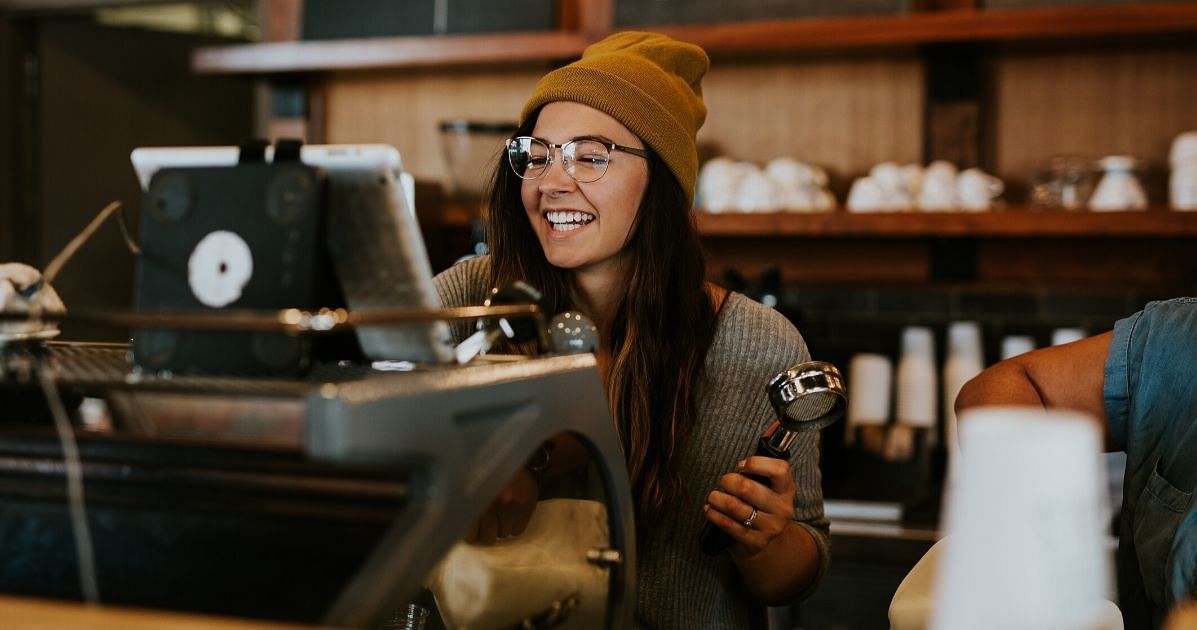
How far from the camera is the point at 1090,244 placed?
302cm

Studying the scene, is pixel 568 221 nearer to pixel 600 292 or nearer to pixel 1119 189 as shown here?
pixel 600 292

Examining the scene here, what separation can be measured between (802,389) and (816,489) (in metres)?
0.51

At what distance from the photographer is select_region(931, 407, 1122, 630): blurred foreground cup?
1.99 ft

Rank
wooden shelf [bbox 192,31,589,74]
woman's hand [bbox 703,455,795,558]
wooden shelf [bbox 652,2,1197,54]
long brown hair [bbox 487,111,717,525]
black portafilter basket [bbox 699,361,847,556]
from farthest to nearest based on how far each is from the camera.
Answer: wooden shelf [bbox 192,31,589,74] → wooden shelf [bbox 652,2,1197,54] → long brown hair [bbox 487,111,717,525] → woman's hand [bbox 703,455,795,558] → black portafilter basket [bbox 699,361,847,556]

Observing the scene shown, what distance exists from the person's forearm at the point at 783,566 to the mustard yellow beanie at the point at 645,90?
0.55 meters

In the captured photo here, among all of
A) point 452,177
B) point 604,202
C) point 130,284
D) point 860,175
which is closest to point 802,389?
point 604,202

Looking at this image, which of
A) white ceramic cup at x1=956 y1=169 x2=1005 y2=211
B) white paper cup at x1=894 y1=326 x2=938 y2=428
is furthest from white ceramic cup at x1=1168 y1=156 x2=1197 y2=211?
white paper cup at x1=894 y1=326 x2=938 y2=428

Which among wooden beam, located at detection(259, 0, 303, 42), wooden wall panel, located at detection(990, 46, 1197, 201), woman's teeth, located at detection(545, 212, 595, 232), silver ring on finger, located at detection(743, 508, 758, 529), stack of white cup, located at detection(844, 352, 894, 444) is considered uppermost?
wooden beam, located at detection(259, 0, 303, 42)

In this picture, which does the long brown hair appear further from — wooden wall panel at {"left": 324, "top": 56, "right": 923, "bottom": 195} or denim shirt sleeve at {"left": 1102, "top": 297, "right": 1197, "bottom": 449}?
wooden wall panel at {"left": 324, "top": 56, "right": 923, "bottom": 195}

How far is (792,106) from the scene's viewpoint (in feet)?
10.4

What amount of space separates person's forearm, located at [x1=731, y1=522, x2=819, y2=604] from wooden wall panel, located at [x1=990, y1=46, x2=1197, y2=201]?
1.79 m

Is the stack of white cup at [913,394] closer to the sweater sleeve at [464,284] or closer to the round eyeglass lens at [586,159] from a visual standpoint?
the sweater sleeve at [464,284]

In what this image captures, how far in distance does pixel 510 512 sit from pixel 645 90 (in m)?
0.87

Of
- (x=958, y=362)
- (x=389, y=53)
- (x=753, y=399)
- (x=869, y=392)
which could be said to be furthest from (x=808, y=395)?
(x=389, y=53)
